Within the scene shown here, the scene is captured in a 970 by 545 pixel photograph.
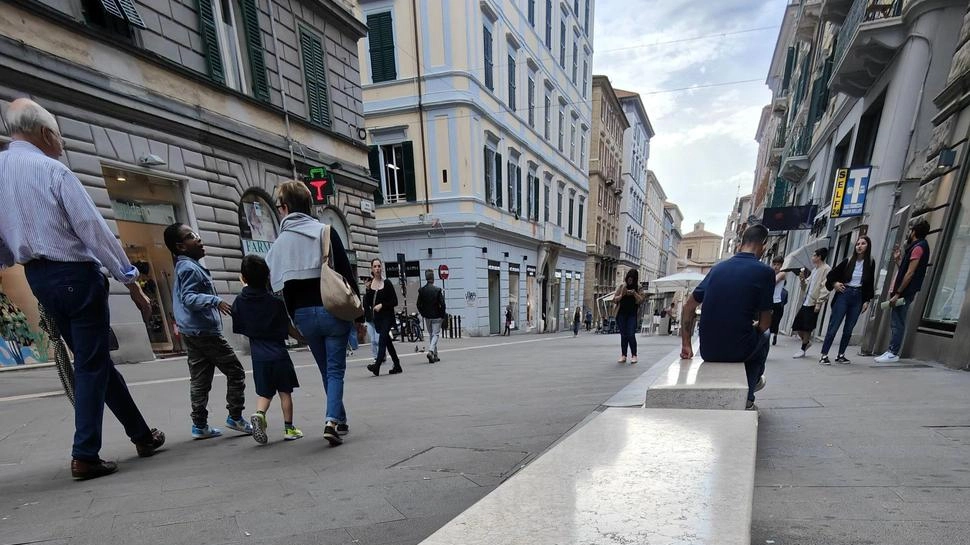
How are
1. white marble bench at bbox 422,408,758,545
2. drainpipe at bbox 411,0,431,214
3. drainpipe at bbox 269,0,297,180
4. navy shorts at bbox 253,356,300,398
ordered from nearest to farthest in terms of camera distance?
white marble bench at bbox 422,408,758,545
navy shorts at bbox 253,356,300,398
drainpipe at bbox 269,0,297,180
drainpipe at bbox 411,0,431,214

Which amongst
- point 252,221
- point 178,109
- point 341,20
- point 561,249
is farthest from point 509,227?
point 178,109

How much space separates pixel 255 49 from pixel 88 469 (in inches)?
397

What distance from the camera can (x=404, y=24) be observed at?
56.2ft

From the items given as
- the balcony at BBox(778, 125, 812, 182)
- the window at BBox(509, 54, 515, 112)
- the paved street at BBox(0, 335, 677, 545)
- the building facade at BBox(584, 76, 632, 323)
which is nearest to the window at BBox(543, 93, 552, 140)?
the window at BBox(509, 54, 515, 112)

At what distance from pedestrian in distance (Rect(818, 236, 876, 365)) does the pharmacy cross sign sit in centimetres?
439

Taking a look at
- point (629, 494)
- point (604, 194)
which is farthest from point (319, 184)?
point (604, 194)

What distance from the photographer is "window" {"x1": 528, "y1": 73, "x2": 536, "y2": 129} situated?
22672mm

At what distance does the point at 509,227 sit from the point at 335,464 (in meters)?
18.4

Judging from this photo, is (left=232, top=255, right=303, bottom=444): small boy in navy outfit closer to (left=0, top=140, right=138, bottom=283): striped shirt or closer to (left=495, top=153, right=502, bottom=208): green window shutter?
(left=0, top=140, right=138, bottom=283): striped shirt

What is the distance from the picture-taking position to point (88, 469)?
2.34m

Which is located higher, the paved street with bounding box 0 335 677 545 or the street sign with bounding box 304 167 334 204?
the street sign with bounding box 304 167 334 204

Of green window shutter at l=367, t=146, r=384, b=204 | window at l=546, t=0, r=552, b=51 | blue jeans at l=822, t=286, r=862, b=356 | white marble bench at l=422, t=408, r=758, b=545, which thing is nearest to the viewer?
white marble bench at l=422, t=408, r=758, b=545

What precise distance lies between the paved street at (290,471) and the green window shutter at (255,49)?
7.63 m

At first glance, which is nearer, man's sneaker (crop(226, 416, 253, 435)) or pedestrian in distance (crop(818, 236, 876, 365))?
man's sneaker (crop(226, 416, 253, 435))
